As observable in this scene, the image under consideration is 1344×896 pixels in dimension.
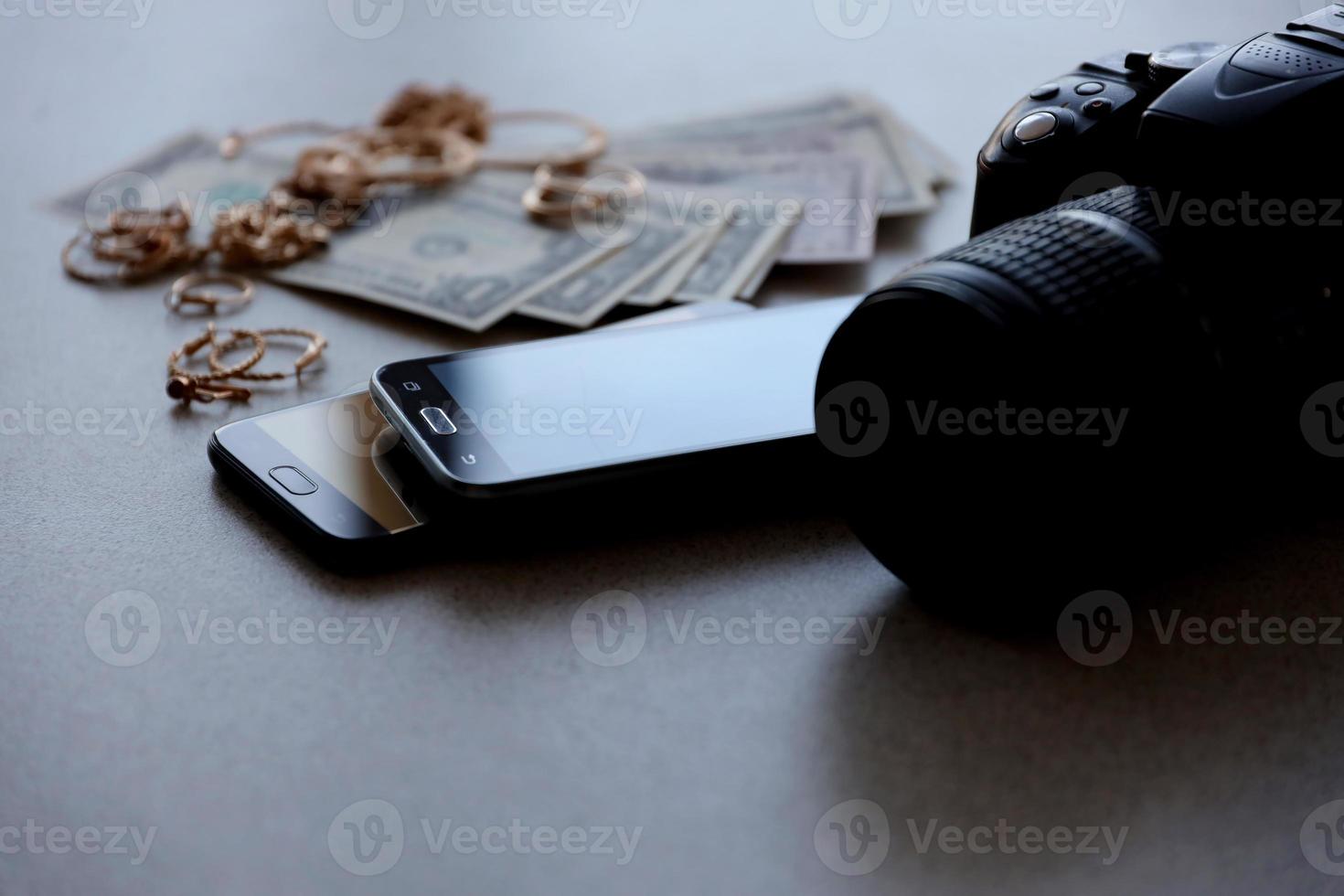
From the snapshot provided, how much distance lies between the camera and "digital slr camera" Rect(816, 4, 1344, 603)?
0.37 m

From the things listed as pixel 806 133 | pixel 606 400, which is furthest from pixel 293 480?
pixel 806 133

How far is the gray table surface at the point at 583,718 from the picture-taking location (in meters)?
0.37

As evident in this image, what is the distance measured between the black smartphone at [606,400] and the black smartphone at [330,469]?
0.02 metres

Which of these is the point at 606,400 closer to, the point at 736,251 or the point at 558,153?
the point at 736,251

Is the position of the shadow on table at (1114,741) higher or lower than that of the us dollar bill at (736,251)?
lower

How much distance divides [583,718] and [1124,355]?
202 millimetres

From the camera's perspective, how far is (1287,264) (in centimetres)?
40

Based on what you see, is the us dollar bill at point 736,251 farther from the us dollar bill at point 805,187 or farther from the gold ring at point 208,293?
the gold ring at point 208,293

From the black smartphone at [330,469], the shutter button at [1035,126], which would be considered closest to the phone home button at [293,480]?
the black smartphone at [330,469]

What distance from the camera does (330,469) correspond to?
0.49 meters

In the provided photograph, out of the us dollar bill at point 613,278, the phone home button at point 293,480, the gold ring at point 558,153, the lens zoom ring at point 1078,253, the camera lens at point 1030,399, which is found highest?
the lens zoom ring at point 1078,253

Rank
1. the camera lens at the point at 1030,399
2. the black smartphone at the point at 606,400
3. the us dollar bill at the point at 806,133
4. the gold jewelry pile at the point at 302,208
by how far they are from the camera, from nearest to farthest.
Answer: the camera lens at the point at 1030,399 → the black smartphone at the point at 606,400 → the gold jewelry pile at the point at 302,208 → the us dollar bill at the point at 806,133

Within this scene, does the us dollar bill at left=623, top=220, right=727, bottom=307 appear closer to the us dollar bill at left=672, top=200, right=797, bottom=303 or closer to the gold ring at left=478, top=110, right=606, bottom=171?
the us dollar bill at left=672, top=200, right=797, bottom=303

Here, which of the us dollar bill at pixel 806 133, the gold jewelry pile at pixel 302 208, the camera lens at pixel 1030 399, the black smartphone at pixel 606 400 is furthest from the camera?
the us dollar bill at pixel 806 133
